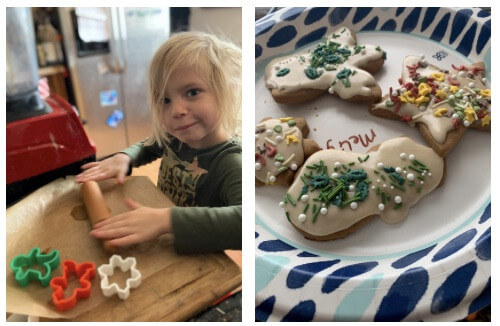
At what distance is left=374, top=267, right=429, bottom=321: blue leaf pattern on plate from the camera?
2.49 feet

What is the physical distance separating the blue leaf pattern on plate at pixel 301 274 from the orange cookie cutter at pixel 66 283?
0.32 metres

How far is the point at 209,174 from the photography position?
0.75 m

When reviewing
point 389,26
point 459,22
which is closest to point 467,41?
point 459,22

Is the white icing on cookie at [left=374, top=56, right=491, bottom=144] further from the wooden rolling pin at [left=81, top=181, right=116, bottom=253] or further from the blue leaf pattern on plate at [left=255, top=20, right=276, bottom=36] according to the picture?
the wooden rolling pin at [left=81, top=181, right=116, bottom=253]

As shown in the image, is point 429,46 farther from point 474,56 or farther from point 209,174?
point 209,174

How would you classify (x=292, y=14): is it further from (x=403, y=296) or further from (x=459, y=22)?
(x=403, y=296)

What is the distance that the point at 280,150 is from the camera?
0.99 metres

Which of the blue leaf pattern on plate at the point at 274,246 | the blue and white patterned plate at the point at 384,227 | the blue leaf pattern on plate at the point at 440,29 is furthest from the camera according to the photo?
the blue leaf pattern on plate at the point at 440,29

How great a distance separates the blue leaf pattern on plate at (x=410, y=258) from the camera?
82 cm

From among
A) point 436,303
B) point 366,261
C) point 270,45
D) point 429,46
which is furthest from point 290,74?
point 436,303

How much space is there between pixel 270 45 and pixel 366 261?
1.99ft

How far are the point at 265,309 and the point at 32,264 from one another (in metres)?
0.38

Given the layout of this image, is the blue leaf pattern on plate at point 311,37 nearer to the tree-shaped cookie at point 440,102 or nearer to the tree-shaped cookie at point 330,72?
the tree-shaped cookie at point 330,72

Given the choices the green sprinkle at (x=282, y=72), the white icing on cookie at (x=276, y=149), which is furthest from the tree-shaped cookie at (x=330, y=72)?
the white icing on cookie at (x=276, y=149)
